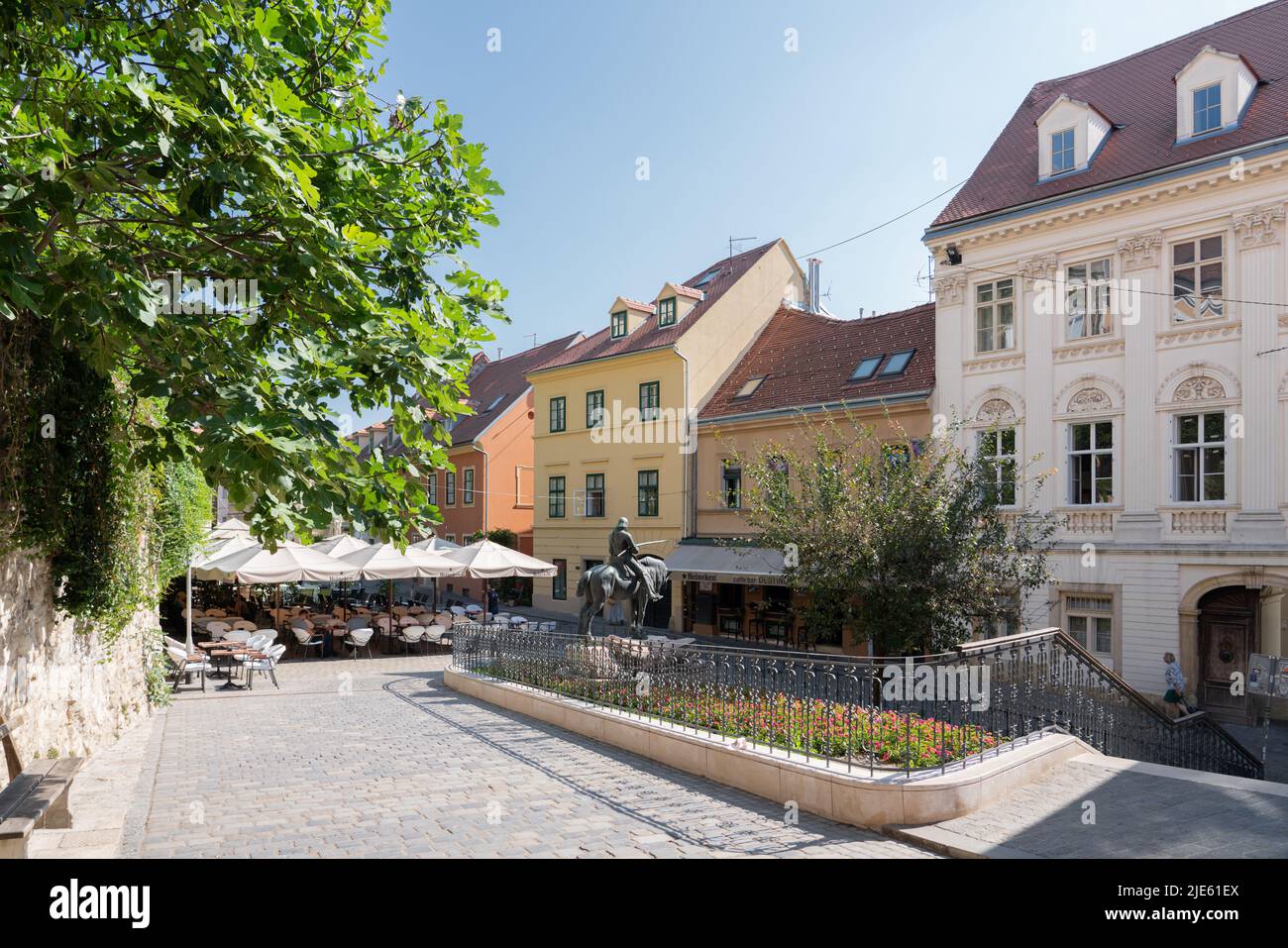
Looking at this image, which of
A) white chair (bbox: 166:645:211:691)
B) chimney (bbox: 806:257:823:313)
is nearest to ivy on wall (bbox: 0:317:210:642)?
white chair (bbox: 166:645:211:691)

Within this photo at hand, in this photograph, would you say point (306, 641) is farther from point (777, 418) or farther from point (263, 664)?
point (777, 418)

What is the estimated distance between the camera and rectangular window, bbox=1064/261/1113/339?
68.8ft

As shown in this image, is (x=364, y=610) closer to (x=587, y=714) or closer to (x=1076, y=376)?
(x=587, y=714)

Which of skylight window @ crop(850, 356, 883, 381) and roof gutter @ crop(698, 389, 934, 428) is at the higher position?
skylight window @ crop(850, 356, 883, 381)

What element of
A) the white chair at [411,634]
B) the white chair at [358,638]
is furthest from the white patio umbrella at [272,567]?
the white chair at [411,634]

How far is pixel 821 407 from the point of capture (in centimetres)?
2516

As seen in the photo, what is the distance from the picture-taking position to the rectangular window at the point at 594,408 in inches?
1395

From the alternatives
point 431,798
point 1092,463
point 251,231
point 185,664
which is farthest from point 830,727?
point 1092,463

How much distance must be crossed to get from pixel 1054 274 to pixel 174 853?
21.3 meters

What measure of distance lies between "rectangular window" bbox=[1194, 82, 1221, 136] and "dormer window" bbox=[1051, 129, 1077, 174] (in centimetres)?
268

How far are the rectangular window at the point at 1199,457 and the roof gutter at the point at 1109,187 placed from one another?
17.0 ft

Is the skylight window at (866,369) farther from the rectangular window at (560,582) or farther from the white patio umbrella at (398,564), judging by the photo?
the rectangular window at (560,582)

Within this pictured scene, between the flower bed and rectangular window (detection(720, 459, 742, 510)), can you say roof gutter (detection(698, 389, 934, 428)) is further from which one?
the flower bed

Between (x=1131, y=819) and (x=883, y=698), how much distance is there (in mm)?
2341
